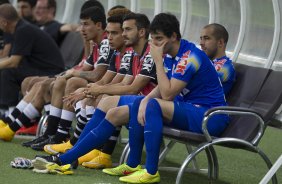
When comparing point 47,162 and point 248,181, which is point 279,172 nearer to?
point 248,181

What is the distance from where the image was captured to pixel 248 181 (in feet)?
27.3

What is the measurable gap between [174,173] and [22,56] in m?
2.99

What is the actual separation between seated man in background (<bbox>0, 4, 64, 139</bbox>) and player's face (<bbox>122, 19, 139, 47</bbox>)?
256 centimetres

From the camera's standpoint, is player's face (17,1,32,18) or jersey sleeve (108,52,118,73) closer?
jersey sleeve (108,52,118,73)

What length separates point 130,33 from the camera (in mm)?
8297

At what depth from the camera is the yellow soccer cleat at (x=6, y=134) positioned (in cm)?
961

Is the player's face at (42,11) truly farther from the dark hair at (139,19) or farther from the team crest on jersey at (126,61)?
the dark hair at (139,19)

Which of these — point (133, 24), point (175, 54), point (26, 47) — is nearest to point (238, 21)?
point (26, 47)

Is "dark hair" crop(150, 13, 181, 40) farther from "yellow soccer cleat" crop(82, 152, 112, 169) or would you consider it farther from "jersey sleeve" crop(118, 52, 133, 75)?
"yellow soccer cleat" crop(82, 152, 112, 169)

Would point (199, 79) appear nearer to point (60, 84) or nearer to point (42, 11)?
point (60, 84)

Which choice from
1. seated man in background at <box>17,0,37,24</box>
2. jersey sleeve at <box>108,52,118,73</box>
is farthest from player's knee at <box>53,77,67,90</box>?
seated man in background at <box>17,0,37,24</box>

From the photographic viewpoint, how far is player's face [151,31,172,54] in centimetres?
736

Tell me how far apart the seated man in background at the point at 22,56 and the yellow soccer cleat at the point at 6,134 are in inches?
44.9

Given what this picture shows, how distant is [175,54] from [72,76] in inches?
79.4
